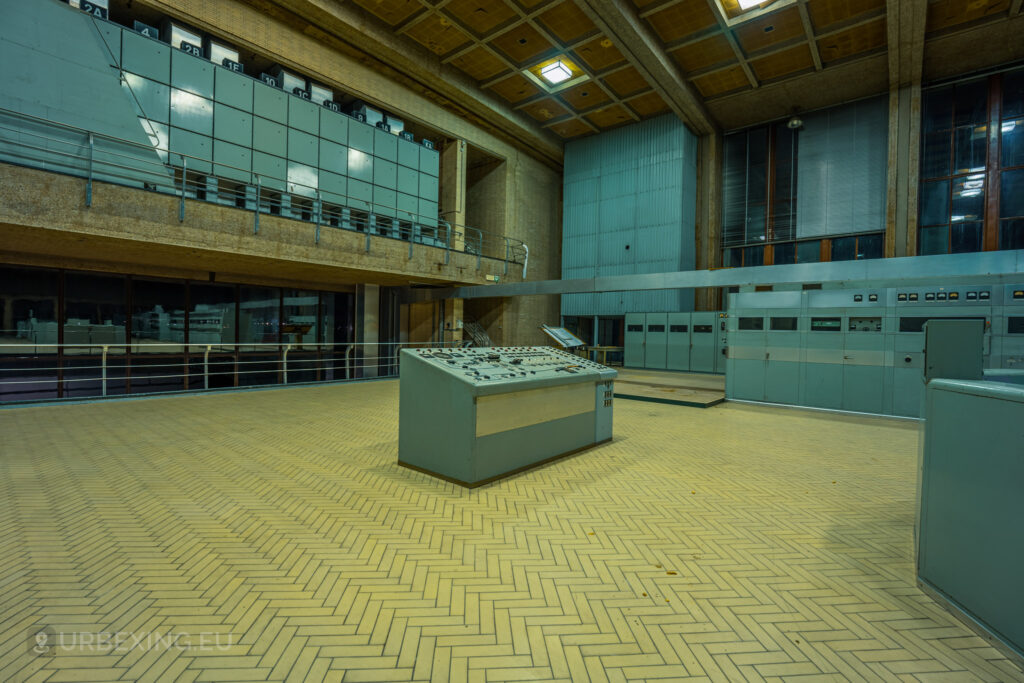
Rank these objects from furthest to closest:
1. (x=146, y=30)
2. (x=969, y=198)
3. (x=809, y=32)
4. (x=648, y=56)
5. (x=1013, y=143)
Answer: (x=648, y=56) < (x=969, y=198) < (x=1013, y=143) < (x=809, y=32) < (x=146, y=30)

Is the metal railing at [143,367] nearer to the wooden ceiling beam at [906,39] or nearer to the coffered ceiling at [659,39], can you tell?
the coffered ceiling at [659,39]

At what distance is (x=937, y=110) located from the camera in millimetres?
14867

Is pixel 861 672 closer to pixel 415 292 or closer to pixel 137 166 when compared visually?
pixel 137 166

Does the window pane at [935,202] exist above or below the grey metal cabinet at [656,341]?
above

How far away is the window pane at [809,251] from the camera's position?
16.8 metres

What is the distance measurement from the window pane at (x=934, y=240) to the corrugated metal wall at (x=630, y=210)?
7344 millimetres

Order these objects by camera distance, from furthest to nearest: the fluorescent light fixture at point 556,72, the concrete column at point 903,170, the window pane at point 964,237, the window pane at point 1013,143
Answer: the fluorescent light fixture at point 556,72
the concrete column at point 903,170
the window pane at point 964,237
the window pane at point 1013,143

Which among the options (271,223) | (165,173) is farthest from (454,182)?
(165,173)

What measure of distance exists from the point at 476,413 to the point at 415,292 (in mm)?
13573

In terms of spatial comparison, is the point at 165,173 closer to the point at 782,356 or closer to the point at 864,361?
the point at 782,356

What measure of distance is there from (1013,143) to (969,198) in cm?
188

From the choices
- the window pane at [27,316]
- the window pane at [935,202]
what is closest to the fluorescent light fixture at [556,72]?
the window pane at [935,202]

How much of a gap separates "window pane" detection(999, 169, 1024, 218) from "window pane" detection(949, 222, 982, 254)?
68 cm

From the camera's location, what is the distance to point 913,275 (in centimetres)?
777
